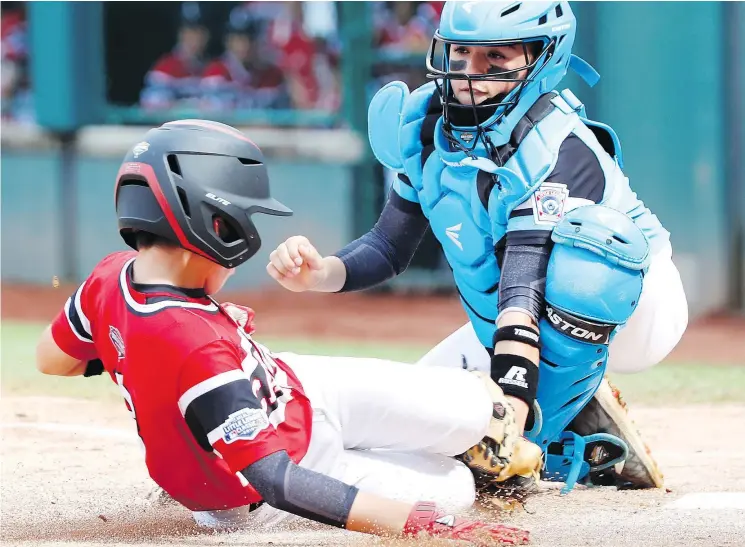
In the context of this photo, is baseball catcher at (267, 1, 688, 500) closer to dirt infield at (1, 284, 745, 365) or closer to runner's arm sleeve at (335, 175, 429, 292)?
runner's arm sleeve at (335, 175, 429, 292)

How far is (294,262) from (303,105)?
26.5 ft

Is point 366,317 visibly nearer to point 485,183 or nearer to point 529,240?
point 485,183

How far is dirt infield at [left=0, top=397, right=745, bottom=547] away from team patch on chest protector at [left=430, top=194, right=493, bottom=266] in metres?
0.83

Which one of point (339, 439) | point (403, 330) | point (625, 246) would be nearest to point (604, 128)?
point (625, 246)

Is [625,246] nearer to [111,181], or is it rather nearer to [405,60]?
[405,60]

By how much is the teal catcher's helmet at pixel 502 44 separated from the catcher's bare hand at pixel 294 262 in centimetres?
62

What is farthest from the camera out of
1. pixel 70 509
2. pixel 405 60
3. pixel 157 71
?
pixel 157 71

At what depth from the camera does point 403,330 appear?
9.42m

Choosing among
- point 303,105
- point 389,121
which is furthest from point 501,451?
point 303,105

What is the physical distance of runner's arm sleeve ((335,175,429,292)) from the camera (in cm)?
438

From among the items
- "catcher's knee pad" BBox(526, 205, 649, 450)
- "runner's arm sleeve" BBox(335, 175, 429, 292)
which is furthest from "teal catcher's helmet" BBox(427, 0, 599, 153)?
"runner's arm sleeve" BBox(335, 175, 429, 292)

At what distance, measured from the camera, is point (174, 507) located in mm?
4078

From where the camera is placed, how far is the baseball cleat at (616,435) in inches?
173

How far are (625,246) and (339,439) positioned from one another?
1.08m
